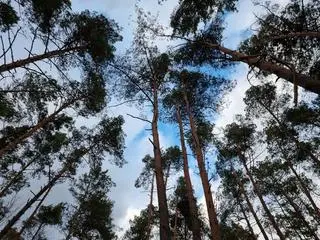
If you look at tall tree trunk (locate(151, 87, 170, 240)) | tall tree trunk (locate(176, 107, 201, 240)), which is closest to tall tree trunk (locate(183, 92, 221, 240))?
tall tree trunk (locate(176, 107, 201, 240))

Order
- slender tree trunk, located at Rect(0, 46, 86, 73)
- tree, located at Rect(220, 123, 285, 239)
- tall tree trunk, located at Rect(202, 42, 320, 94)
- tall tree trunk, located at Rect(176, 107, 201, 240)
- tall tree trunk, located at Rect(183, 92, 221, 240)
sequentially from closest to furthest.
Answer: tall tree trunk, located at Rect(202, 42, 320, 94) < slender tree trunk, located at Rect(0, 46, 86, 73) < tall tree trunk, located at Rect(183, 92, 221, 240) < tall tree trunk, located at Rect(176, 107, 201, 240) < tree, located at Rect(220, 123, 285, 239)

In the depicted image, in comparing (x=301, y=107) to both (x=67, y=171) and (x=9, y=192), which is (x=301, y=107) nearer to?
(x=67, y=171)

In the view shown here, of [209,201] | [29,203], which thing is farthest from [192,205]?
[29,203]

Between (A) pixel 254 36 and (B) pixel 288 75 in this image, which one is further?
(A) pixel 254 36

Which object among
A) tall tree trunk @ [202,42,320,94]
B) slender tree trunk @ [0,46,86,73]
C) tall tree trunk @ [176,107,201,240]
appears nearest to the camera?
tall tree trunk @ [202,42,320,94]

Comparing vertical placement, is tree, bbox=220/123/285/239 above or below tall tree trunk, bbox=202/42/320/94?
above

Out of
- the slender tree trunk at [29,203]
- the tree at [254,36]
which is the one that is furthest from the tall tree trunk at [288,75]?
the slender tree trunk at [29,203]

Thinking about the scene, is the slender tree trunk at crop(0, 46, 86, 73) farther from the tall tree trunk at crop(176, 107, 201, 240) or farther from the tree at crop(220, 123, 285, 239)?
the tree at crop(220, 123, 285, 239)

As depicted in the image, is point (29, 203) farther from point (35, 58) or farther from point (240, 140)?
point (240, 140)

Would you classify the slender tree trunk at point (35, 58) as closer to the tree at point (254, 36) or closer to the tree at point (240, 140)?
the tree at point (254, 36)

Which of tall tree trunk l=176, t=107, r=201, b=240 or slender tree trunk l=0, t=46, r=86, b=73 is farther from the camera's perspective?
tall tree trunk l=176, t=107, r=201, b=240

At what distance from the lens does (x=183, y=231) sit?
22625mm

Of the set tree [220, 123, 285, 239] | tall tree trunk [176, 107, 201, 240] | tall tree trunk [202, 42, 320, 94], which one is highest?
tree [220, 123, 285, 239]

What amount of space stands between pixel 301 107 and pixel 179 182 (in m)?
9.69
